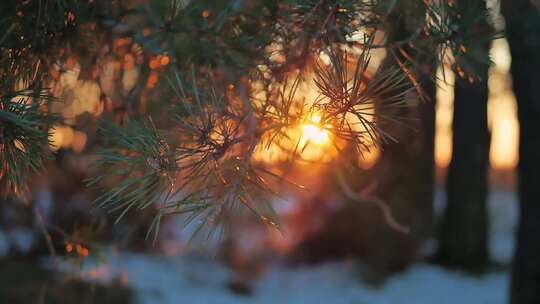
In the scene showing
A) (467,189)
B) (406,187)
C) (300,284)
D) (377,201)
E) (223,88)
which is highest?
(223,88)

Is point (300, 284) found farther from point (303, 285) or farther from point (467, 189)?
point (467, 189)

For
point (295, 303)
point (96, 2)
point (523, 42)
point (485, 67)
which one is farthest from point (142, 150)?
point (295, 303)

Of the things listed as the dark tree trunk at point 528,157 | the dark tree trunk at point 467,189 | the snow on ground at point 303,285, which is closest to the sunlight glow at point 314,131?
Answer: the dark tree trunk at point 528,157

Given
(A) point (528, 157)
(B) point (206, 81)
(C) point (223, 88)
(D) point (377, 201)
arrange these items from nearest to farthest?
(B) point (206, 81) → (C) point (223, 88) → (D) point (377, 201) → (A) point (528, 157)

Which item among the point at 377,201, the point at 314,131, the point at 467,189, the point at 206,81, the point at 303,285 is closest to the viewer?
the point at 314,131

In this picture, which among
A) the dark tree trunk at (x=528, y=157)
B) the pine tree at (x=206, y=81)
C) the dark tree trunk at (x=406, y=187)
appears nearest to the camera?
the pine tree at (x=206, y=81)

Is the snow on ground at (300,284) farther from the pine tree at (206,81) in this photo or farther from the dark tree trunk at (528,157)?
the pine tree at (206,81)

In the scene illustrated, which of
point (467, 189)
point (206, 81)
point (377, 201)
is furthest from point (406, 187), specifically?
point (206, 81)
